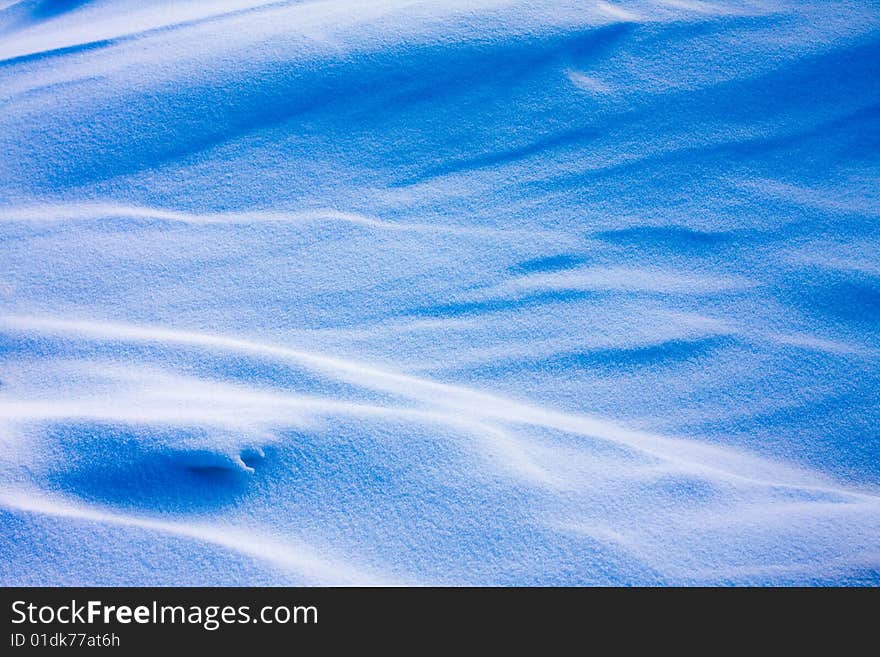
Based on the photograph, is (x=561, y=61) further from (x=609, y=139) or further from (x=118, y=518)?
(x=118, y=518)

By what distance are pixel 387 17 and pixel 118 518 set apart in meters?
1.80

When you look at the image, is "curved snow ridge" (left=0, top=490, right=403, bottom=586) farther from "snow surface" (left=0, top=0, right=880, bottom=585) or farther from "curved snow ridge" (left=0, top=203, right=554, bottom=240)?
"curved snow ridge" (left=0, top=203, right=554, bottom=240)

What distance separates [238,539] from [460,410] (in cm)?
50

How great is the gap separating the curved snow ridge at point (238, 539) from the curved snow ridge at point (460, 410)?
0.64ft

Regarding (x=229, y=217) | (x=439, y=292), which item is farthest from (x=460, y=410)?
(x=229, y=217)

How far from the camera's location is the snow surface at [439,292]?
1.34 metres

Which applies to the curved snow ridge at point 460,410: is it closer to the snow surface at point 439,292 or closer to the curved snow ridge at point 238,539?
the snow surface at point 439,292

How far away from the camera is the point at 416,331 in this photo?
70.9 inches

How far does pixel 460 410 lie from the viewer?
156 centimetres
